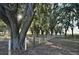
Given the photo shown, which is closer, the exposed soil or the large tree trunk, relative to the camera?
the exposed soil

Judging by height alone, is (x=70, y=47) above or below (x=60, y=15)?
below

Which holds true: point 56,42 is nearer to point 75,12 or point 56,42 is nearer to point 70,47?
point 70,47

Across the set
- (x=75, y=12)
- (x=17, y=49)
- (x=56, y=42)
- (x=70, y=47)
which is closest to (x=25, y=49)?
(x=17, y=49)

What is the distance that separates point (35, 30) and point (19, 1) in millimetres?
679

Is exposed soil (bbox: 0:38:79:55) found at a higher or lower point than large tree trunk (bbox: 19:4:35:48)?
lower

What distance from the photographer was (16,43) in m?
4.97

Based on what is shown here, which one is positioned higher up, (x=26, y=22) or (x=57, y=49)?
(x=26, y=22)

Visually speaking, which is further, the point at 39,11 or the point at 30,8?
the point at 39,11

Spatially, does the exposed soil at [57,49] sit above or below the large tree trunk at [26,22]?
below

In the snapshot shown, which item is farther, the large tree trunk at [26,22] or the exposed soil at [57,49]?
the large tree trunk at [26,22]

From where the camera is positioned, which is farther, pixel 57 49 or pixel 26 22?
pixel 26 22
